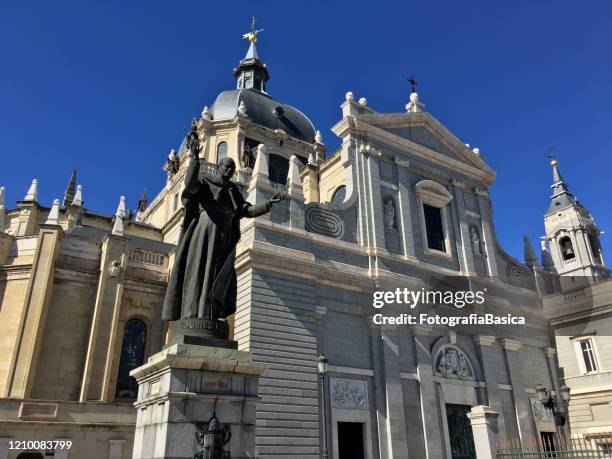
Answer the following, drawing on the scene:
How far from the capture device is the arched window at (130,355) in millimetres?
20406

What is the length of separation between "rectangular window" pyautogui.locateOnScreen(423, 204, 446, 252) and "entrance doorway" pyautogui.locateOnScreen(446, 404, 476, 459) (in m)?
7.31

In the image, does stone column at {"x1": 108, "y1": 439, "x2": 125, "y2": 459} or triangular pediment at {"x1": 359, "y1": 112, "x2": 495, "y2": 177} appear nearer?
stone column at {"x1": 108, "y1": 439, "x2": 125, "y2": 459}

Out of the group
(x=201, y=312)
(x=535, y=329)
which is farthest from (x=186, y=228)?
(x=535, y=329)

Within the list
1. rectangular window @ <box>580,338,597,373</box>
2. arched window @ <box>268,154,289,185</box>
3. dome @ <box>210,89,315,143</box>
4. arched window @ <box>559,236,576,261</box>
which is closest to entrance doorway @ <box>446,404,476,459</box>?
rectangular window @ <box>580,338,597,373</box>

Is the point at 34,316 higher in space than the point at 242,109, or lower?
lower

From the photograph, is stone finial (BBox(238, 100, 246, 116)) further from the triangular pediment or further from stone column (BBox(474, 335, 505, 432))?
stone column (BBox(474, 335, 505, 432))

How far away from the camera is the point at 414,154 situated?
2527cm

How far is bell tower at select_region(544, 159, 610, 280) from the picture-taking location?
128 ft

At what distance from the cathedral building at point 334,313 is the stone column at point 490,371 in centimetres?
8

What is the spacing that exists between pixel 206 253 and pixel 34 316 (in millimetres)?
15276

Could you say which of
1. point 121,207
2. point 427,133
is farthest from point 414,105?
point 121,207

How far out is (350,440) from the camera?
57.6ft

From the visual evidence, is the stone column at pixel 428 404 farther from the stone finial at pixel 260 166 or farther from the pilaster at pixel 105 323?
the pilaster at pixel 105 323

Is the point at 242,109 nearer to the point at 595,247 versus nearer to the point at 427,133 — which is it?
the point at 427,133
